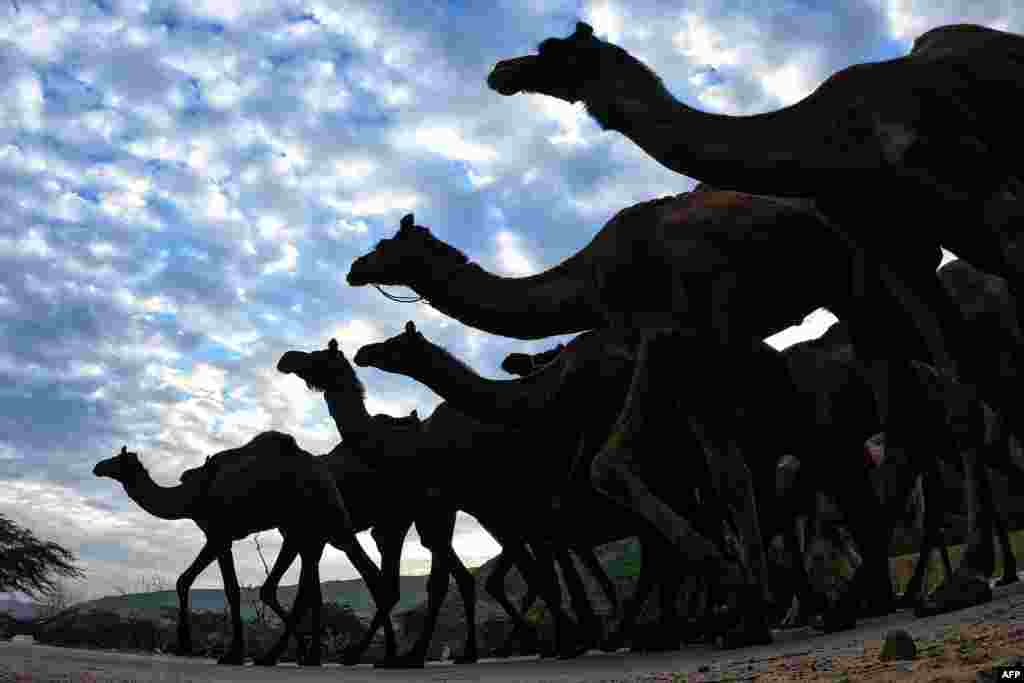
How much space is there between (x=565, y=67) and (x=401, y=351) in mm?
4566

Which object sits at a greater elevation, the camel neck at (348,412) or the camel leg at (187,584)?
the camel neck at (348,412)

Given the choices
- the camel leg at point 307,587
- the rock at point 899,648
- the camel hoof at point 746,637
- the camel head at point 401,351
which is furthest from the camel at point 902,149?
the camel leg at point 307,587

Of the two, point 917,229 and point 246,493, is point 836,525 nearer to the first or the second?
point 246,493

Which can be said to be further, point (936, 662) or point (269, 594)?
point (269, 594)

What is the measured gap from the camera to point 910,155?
7.72 meters

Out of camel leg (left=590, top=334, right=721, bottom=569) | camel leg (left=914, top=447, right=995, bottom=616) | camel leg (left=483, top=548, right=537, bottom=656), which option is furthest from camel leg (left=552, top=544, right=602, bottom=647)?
camel leg (left=914, top=447, right=995, bottom=616)

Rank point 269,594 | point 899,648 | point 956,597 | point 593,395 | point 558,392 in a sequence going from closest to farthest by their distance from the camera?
1. point 899,648
2. point 956,597
3. point 593,395
4. point 558,392
5. point 269,594

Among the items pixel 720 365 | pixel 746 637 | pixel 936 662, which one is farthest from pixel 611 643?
pixel 936 662

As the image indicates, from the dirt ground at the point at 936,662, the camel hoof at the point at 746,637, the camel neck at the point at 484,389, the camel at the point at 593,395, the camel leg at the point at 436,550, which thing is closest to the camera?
the dirt ground at the point at 936,662

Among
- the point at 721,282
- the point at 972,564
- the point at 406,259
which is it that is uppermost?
the point at 406,259

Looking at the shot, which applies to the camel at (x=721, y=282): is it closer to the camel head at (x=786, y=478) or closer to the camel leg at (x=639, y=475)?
the camel leg at (x=639, y=475)

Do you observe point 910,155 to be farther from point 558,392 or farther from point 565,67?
point 558,392

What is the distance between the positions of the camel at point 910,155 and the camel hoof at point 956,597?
0.35 meters

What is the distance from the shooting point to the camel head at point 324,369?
52.5 feet
